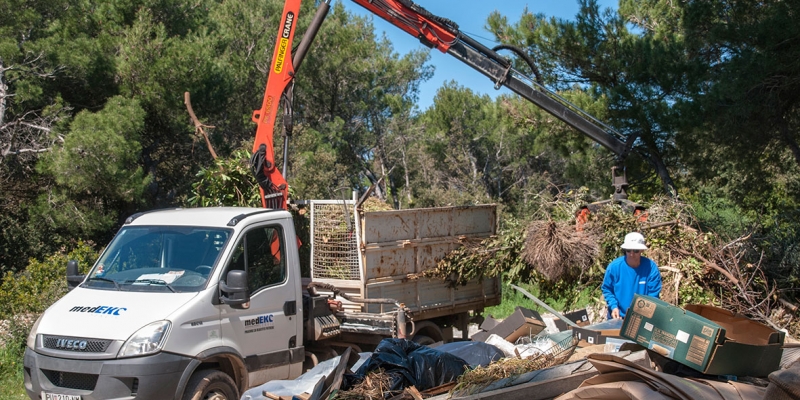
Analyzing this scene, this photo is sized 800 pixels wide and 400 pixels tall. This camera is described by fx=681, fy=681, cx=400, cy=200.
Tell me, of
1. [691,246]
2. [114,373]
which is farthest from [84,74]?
[691,246]

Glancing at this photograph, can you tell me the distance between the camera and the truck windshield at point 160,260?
6324 mm

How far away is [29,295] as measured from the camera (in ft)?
35.2

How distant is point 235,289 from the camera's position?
20.1 ft

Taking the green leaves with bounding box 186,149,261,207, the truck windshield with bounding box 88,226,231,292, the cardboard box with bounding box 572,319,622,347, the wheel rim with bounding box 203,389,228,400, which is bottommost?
the wheel rim with bounding box 203,389,228,400

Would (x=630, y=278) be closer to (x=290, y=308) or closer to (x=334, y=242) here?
(x=290, y=308)

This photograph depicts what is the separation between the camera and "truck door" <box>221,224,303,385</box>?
6.48 m

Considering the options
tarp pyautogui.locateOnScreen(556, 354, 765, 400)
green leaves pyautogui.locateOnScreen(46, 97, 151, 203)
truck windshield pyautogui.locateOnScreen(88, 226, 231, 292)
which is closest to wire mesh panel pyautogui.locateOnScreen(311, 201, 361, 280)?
truck windshield pyautogui.locateOnScreen(88, 226, 231, 292)

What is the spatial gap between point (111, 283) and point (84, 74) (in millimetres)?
11099

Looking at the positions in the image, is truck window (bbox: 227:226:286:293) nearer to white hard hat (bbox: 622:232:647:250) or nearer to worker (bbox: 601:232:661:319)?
worker (bbox: 601:232:661:319)

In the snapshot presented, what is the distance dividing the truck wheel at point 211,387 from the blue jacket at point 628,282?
3896mm

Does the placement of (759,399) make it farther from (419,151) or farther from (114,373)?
(419,151)

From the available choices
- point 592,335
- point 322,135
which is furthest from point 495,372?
point 322,135

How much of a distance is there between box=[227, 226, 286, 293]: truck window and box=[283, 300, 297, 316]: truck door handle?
0.25 metres

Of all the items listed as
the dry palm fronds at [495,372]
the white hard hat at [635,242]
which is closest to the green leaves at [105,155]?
the white hard hat at [635,242]
